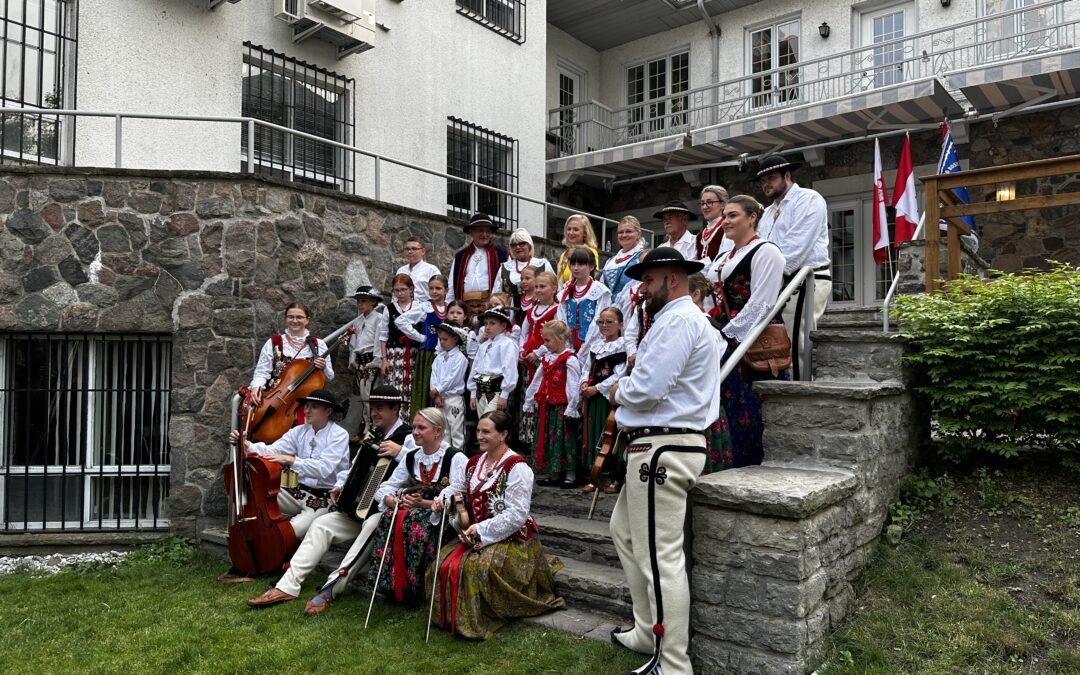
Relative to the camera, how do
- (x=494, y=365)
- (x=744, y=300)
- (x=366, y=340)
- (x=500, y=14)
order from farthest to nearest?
(x=500, y=14) < (x=366, y=340) < (x=494, y=365) < (x=744, y=300)

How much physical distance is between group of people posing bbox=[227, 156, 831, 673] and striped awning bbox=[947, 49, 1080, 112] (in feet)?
21.1

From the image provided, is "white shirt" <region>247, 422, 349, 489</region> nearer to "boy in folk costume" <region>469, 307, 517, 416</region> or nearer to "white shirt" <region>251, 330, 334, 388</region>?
"white shirt" <region>251, 330, 334, 388</region>

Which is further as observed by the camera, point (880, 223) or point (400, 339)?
point (880, 223)

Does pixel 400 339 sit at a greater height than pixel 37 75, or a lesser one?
lesser

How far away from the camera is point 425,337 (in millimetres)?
7488

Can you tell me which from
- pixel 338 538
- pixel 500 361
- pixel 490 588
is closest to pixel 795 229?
pixel 500 361

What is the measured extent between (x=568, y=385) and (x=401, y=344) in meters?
2.11

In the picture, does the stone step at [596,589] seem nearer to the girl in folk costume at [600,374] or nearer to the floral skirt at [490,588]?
the floral skirt at [490,588]

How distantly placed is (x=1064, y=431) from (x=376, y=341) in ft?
18.7

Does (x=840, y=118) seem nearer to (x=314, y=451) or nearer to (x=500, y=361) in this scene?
(x=500, y=361)

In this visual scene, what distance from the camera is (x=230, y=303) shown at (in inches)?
287

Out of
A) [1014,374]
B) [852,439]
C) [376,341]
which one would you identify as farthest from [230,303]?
[1014,374]

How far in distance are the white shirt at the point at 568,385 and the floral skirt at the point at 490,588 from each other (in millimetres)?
1526

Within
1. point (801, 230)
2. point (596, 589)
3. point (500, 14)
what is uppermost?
point (500, 14)
